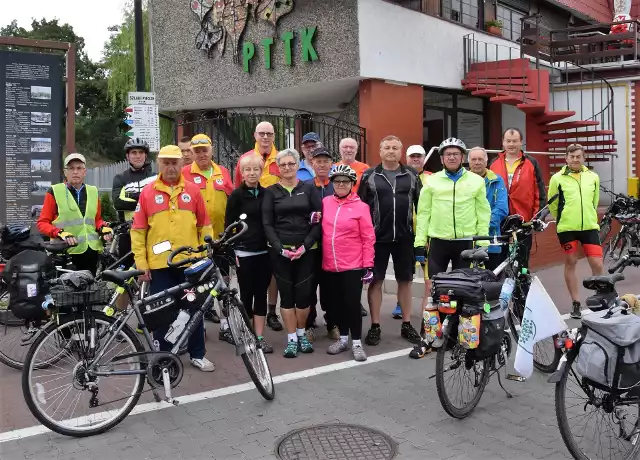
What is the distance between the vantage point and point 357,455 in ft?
12.2

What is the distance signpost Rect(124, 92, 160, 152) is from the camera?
394 inches

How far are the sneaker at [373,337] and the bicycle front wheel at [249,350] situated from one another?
162 cm

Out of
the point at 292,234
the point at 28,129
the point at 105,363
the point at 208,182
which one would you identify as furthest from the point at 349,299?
the point at 28,129

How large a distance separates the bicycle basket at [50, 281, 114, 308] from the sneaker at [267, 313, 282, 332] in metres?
2.67

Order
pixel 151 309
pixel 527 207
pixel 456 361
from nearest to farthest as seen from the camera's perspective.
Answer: pixel 456 361, pixel 151 309, pixel 527 207

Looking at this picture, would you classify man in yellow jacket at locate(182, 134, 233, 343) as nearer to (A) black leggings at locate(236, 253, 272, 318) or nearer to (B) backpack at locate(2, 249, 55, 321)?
(A) black leggings at locate(236, 253, 272, 318)

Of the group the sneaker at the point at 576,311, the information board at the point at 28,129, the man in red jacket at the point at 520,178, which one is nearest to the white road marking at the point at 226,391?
the man in red jacket at the point at 520,178

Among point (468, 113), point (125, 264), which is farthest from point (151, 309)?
point (468, 113)

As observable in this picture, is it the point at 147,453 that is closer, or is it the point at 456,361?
the point at 147,453

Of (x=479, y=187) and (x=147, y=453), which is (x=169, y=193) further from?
(x=479, y=187)

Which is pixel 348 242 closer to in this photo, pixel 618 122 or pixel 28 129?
pixel 28 129

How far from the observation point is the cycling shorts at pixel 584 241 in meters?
7.07

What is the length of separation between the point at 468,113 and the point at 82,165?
1203 centimetres

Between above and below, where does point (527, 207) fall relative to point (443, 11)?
below
